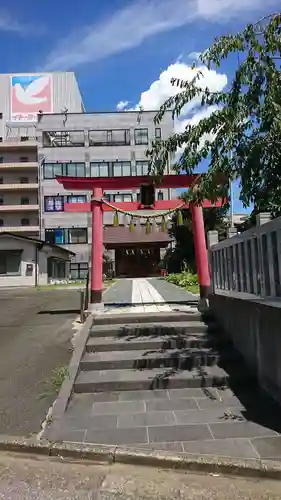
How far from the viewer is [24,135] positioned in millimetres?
61969

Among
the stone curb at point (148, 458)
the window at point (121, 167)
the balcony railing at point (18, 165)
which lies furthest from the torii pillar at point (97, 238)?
the balcony railing at point (18, 165)

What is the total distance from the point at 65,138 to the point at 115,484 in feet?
189

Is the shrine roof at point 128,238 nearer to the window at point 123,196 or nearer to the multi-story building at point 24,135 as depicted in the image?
the window at point 123,196

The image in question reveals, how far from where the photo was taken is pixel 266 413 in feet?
17.4

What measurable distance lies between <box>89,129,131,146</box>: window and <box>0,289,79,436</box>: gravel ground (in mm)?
47317

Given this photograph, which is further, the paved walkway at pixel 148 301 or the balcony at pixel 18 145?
the balcony at pixel 18 145

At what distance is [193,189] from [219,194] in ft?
2.06

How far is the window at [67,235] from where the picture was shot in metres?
55.0

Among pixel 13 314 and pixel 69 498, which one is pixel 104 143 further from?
pixel 69 498

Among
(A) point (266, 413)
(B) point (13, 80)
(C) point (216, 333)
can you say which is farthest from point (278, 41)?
(B) point (13, 80)

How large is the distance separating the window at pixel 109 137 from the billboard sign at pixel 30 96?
12642 millimetres

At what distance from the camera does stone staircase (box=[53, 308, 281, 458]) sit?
4723mm

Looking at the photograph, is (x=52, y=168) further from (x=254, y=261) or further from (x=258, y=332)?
(x=258, y=332)

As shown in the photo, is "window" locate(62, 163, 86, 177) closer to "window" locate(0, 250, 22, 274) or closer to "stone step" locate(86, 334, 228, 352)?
"window" locate(0, 250, 22, 274)
